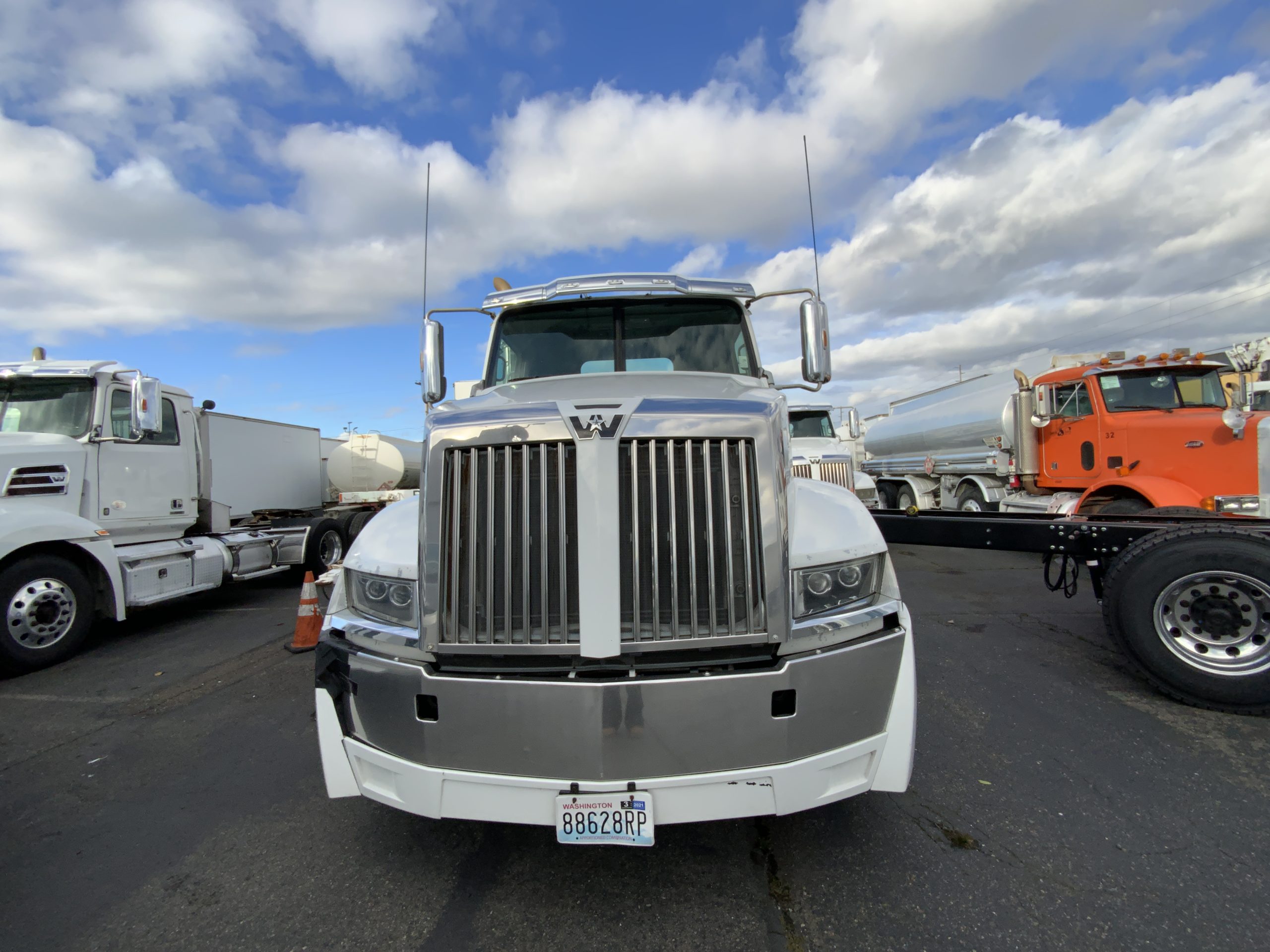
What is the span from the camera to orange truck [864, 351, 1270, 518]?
6.89m

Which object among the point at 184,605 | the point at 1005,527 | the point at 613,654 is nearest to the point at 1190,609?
the point at 1005,527

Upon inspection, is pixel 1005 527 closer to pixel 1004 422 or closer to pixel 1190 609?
pixel 1190 609

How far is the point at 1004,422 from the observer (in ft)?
33.3

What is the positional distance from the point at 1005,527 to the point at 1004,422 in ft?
22.0

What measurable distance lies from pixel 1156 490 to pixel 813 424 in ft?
15.8

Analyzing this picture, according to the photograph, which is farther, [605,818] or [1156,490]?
[1156,490]

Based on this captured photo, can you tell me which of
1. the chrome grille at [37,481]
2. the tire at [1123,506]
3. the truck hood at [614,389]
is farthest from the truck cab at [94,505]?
the tire at [1123,506]

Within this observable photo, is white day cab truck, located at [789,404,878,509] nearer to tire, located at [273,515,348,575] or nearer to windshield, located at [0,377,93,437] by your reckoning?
tire, located at [273,515,348,575]

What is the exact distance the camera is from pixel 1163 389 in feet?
26.1

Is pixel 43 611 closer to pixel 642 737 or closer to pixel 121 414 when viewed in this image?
pixel 121 414

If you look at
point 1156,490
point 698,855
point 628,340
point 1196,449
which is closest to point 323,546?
point 628,340

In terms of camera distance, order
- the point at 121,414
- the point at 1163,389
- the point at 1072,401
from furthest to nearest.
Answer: the point at 1072,401 → the point at 1163,389 → the point at 121,414

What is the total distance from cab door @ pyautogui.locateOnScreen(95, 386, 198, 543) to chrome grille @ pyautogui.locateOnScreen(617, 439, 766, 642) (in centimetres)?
695

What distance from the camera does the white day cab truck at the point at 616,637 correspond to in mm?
1992
